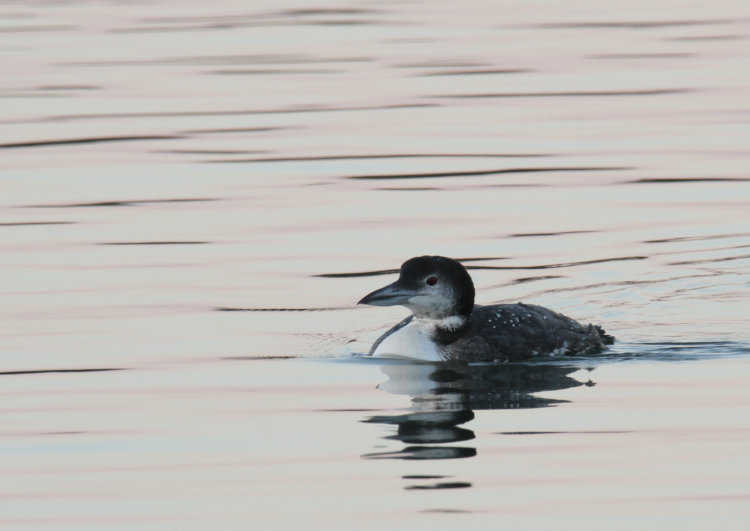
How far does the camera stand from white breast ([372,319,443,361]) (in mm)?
11117

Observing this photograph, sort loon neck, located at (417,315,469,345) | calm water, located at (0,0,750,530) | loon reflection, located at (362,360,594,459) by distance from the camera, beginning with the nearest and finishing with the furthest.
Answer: calm water, located at (0,0,750,530)
loon reflection, located at (362,360,594,459)
loon neck, located at (417,315,469,345)

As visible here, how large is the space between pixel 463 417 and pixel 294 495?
70.3 inches

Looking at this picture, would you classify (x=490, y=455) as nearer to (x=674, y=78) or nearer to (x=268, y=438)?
(x=268, y=438)

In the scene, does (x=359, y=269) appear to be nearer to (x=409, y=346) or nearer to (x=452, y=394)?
(x=409, y=346)

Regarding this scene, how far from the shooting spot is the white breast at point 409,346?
11117 millimetres

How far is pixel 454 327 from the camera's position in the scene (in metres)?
11.3

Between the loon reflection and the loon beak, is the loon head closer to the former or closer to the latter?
the loon beak

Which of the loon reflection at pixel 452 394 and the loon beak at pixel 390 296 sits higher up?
the loon beak at pixel 390 296

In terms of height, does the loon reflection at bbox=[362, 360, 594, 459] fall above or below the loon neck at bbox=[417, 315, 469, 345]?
below

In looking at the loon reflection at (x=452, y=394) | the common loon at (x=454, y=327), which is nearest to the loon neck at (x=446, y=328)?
the common loon at (x=454, y=327)

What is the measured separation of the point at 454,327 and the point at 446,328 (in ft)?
0.19

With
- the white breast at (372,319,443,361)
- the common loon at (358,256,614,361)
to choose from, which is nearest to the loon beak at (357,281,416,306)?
the common loon at (358,256,614,361)

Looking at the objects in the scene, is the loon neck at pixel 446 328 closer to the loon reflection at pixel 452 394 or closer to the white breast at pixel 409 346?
the white breast at pixel 409 346

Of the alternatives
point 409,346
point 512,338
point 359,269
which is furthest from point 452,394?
point 359,269
